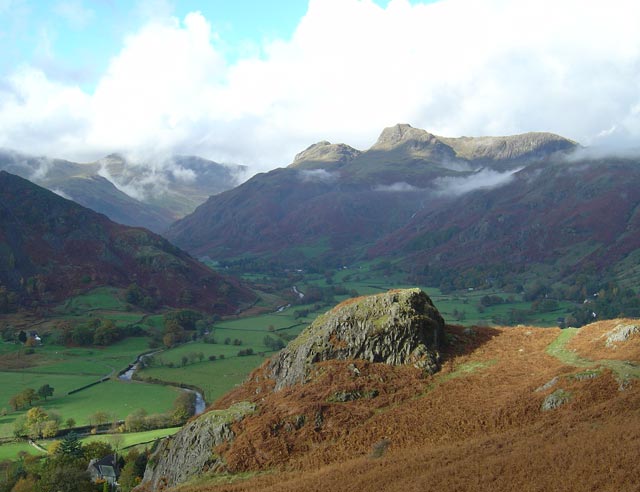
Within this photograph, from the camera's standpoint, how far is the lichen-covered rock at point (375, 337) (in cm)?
3612

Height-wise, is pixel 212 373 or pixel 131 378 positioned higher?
pixel 212 373

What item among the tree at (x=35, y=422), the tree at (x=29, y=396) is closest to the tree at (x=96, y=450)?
the tree at (x=35, y=422)

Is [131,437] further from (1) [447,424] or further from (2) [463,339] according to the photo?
(1) [447,424]

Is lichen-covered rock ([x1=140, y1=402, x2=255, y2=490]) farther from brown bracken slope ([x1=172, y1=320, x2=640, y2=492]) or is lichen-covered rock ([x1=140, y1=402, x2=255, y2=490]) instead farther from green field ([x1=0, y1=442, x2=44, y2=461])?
green field ([x1=0, y1=442, x2=44, y2=461])

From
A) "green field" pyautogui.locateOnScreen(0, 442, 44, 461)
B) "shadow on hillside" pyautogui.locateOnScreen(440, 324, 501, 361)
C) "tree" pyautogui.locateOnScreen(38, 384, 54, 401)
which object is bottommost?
"green field" pyautogui.locateOnScreen(0, 442, 44, 461)

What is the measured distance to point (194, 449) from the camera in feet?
104

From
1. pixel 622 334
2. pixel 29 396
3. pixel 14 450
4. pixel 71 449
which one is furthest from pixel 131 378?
pixel 622 334

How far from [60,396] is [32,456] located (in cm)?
2624

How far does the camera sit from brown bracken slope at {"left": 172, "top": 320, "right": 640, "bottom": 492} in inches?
839

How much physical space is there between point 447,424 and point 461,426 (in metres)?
0.76

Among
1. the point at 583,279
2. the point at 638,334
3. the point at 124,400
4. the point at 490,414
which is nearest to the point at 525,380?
the point at 490,414

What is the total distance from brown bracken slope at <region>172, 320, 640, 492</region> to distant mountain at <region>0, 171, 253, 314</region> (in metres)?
138

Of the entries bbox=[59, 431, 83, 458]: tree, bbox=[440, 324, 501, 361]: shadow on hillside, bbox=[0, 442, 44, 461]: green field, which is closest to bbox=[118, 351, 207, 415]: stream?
bbox=[59, 431, 83, 458]: tree

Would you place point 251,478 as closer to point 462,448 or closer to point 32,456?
point 462,448
